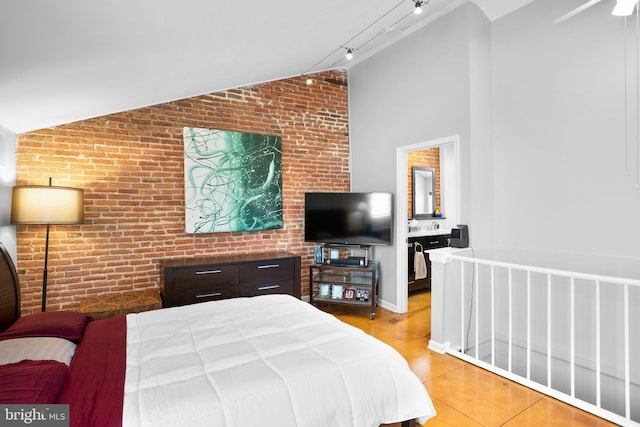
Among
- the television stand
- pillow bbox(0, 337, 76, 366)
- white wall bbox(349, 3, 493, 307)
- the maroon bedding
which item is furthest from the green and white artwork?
pillow bbox(0, 337, 76, 366)

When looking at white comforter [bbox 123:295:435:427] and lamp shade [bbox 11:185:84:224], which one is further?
lamp shade [bbox 11:185:84:224]

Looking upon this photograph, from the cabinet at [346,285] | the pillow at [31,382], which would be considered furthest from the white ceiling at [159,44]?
the cabinet at [346,285]

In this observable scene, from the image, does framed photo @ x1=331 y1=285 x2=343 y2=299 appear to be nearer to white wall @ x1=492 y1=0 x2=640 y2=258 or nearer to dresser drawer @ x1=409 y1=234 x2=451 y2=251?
dresser drawer @ x1=409 y1=234 x2=451 y2=251

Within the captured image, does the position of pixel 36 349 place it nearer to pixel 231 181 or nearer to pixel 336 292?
pixel 231 181

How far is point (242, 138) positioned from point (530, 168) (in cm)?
316

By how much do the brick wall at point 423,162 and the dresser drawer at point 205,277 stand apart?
10.6 feet

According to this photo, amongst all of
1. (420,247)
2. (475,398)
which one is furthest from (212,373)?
(420,247)

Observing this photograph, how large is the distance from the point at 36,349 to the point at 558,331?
12.4 feet

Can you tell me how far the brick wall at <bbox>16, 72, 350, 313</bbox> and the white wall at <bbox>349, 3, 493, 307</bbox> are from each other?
786mm

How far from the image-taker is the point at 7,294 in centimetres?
230

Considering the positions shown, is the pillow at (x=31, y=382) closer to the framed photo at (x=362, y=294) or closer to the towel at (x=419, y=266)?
the framed photo at (x=362, y=294)

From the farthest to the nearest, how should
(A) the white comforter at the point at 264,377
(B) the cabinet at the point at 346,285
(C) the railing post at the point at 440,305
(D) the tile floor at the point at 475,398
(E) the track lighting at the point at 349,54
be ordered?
(B) the cabinet at the point at 346,285 < (E) the track lighting at the point at 349,54 < (C) the railing post at the point at 440,305 < (D) the tile floor at the point at 475,398 < (A) the white comforter at the point at 264,377

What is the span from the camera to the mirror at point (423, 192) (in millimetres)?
5715

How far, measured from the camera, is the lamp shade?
2.83 metres
